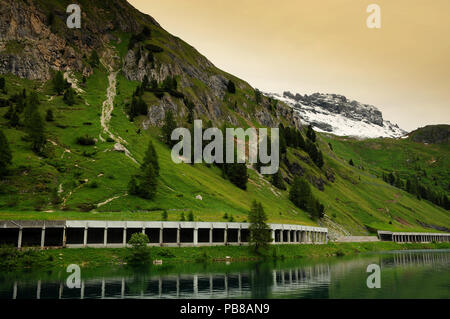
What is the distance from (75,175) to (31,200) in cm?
1772

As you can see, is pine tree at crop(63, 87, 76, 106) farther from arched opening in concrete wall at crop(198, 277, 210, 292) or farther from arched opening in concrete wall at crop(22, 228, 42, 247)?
arched opening in concrete wall at crop(198, 277, 210, 292)

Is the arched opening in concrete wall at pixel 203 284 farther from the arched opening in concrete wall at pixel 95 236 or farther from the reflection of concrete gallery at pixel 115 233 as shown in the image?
the arched opening in concrete wall at pixel 95 236

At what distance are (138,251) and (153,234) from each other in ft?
53.5

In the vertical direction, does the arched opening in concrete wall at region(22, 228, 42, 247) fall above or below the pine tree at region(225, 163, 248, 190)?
below

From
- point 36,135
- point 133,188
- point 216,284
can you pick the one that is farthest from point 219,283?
point 36,135

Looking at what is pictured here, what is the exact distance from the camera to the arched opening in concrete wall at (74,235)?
284ft

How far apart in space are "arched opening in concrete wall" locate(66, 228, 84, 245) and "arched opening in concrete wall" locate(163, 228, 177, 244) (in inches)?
749

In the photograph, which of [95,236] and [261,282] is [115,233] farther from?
[261,282]

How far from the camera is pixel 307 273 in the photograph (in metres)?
69.1

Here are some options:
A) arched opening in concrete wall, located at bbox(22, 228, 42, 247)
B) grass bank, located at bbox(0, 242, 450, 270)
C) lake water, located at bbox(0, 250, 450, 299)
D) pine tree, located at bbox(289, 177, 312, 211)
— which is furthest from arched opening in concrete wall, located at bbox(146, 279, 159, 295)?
pine tree, located at bbox(289, 177, 312, 211)

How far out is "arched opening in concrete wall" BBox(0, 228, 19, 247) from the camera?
78838 mm

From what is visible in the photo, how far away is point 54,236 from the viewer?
84.8 metres
